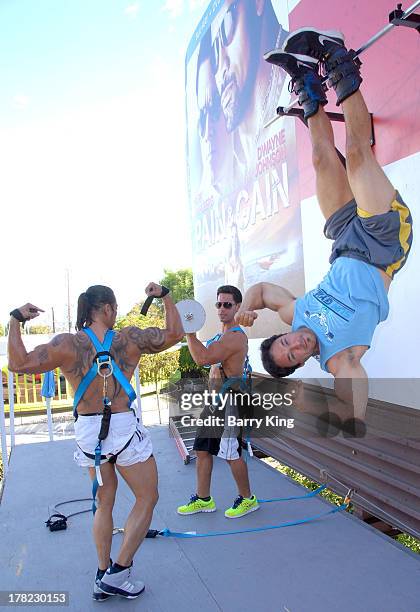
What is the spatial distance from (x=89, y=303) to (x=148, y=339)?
358 millimetres

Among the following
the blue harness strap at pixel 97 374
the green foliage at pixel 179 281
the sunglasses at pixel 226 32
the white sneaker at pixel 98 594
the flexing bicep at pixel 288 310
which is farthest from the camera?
the green foliage at pixel 179 281

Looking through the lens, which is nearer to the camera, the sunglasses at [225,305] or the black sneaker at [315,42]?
the black sneaker at [315,42]

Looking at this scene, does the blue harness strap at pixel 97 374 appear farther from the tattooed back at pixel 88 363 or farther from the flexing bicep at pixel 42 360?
the flexing bicep at pixel 42 360

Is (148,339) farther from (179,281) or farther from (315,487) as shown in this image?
(179,281)

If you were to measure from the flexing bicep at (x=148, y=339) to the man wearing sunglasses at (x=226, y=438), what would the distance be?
0.77 meters

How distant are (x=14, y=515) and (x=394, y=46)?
421 centimetres

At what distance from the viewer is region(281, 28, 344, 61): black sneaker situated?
2297mm

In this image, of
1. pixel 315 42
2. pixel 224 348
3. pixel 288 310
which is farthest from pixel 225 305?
pixel 315 42

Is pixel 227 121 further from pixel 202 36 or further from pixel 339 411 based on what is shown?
pixel 339 411

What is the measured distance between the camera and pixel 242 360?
352 cm

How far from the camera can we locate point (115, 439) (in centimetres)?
245

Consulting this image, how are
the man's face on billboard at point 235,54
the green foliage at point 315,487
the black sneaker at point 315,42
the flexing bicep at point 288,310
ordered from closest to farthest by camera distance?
the black sneaker at point 315,42 → the flexing bicep at point 288,310 → the green foliage at point 315,487 → the man's face on billboard at point 235,54

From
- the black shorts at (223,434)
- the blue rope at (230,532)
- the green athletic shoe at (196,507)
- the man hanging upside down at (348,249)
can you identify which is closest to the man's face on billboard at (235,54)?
the man hanging upside down at (348,249)

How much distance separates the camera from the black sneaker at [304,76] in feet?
8.12
